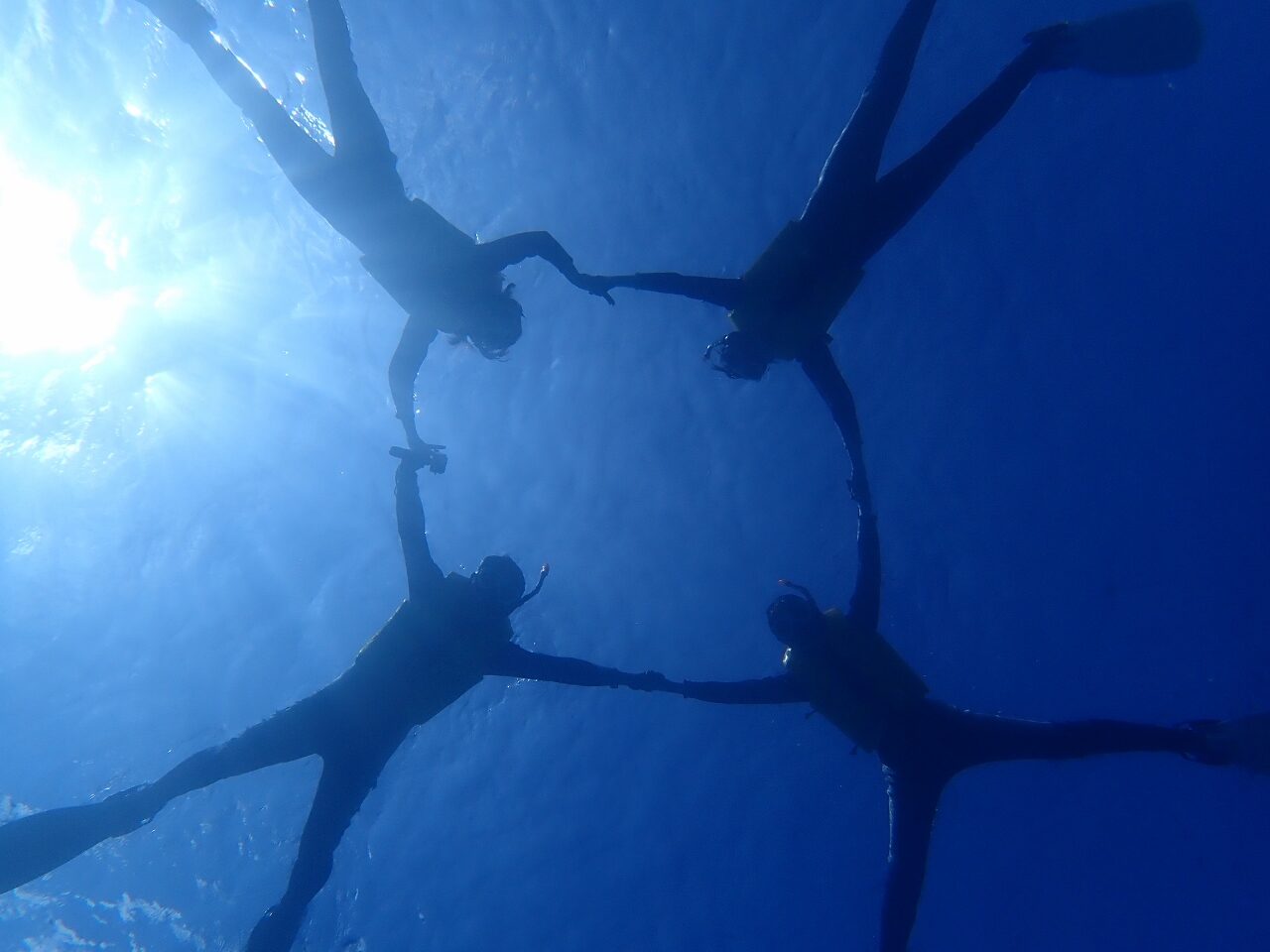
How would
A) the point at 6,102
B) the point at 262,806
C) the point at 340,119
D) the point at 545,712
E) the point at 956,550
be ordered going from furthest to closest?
the point at 262,806, the point at 545,712, the point at 956,550, the point at 6,102, the point at 340,119

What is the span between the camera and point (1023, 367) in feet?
41.1

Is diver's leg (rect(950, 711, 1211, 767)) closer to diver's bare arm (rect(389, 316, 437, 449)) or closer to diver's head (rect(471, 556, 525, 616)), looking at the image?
diver's head (rect(471, 556, 525, 616))

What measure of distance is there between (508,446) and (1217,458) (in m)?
12.7

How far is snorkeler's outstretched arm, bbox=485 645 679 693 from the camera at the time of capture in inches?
261

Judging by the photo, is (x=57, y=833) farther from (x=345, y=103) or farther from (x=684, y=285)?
(x=684, y=285)

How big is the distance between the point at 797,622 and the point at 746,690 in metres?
0.84

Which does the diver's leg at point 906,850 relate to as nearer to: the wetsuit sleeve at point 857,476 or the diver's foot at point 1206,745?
the wetsuit sleeve at point 857,476

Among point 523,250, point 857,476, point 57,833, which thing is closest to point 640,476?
point 857,476

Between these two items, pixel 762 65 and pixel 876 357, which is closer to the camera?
pixel 762 65

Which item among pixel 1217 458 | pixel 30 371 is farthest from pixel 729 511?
pixel 30 371

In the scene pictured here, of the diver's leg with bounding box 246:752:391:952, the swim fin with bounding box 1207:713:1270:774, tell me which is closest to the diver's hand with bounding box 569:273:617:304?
the diver's leg with bounding box 246:752:391:952

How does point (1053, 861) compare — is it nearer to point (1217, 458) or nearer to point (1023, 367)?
point (1217, 458)

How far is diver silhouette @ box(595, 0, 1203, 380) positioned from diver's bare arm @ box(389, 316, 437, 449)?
1.94 metres

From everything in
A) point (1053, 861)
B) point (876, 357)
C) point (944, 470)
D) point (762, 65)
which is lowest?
point (1053, 861)
